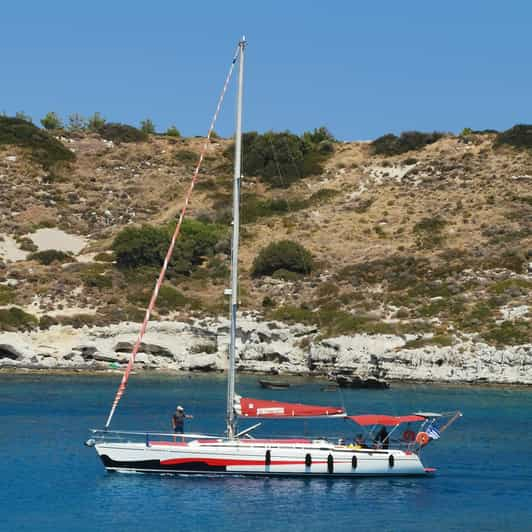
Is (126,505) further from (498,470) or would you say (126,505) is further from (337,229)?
(337,229)

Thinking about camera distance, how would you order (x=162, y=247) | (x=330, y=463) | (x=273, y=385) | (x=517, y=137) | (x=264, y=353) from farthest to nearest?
(x=517, y=137) → (x=162, y=247) → (x=264, y=353) → (x=273, y=385) → (x=330, y=463)

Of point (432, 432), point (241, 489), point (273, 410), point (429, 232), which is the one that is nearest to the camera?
point (241, 489)

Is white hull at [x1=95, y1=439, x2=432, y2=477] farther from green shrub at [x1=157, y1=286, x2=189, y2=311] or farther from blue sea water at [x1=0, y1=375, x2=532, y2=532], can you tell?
green shrub at [x1=157, y1=286, x2=189, y2=311]

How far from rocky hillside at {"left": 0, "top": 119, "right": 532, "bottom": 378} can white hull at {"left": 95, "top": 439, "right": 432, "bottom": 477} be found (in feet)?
124

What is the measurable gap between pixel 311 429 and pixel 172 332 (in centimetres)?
2832

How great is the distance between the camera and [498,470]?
40.4 m

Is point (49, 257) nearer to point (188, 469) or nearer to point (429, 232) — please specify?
point (429, 232)

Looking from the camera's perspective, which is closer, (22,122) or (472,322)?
(472,322)

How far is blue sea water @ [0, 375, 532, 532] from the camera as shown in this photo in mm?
31328

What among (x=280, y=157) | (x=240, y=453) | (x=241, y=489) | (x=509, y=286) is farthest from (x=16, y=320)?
(x=280, y=157)

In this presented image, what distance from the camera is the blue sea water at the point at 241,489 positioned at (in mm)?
31328

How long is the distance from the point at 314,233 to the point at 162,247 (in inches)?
622

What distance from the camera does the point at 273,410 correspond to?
36750 mm

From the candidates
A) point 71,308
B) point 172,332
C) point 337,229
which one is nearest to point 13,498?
point 172,332
